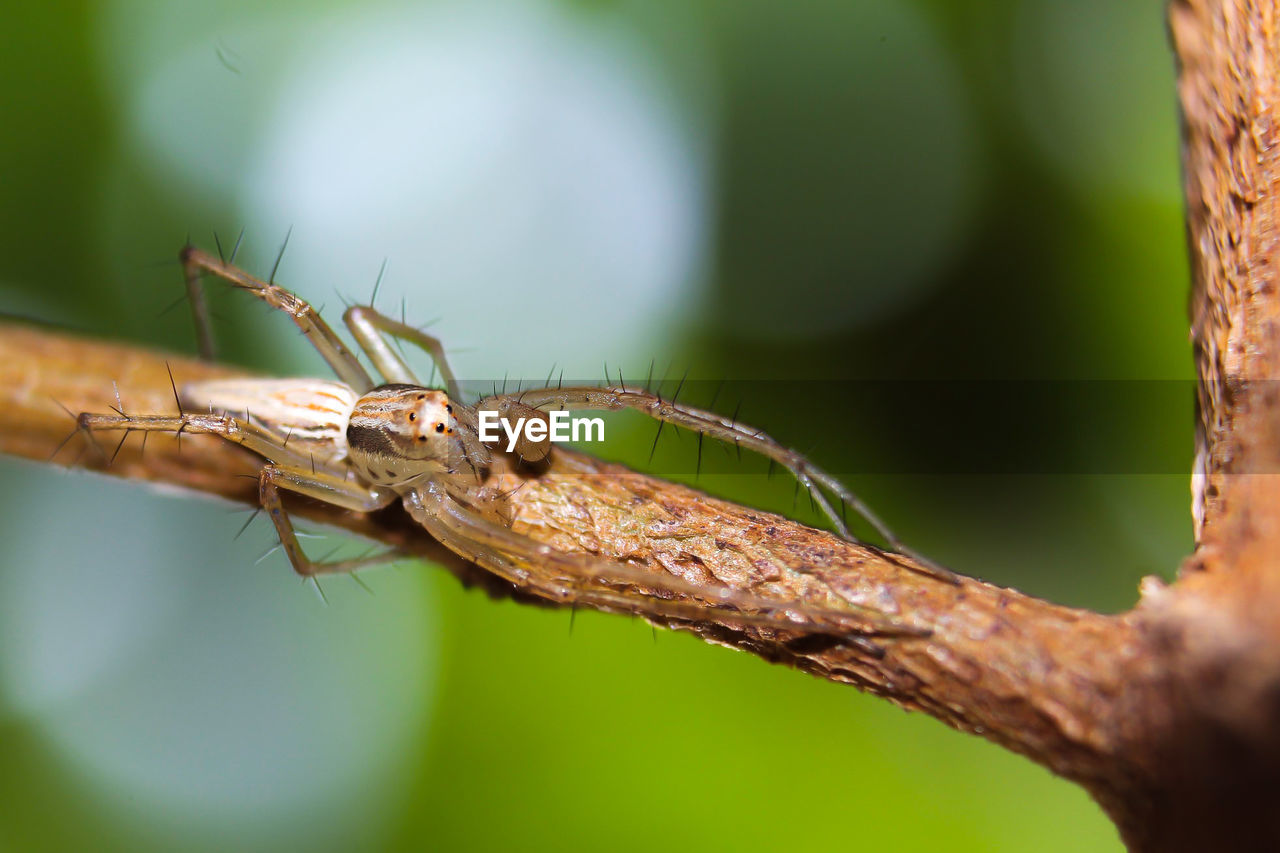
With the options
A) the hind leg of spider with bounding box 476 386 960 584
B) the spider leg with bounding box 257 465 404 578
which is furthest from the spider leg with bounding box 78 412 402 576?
the hind leg of spider with bounding box 476 386 960 584

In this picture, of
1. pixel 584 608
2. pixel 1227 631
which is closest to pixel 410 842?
pixel 584 608

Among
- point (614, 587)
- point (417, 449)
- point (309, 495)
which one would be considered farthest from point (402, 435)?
point (614, 587)

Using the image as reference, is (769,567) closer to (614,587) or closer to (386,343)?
(614,587)

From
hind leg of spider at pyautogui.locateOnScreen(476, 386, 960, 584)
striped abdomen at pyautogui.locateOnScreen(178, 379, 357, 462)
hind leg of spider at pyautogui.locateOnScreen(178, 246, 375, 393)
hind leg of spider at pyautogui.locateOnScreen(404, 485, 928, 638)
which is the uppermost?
hind leg of spider at pyautogui.locateOnScreen(178, 246, 375, 393)

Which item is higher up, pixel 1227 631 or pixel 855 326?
pixel 855 326

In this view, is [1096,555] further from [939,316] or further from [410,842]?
[410,842]

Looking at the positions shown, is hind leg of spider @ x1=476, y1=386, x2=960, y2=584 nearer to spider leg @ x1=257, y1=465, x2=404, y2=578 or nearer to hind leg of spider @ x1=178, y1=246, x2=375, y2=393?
spider leg @ x1=257, y1=465, x2=404, y2=578

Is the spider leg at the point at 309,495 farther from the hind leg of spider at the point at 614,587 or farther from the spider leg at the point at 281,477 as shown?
the hind leg of spider at the point at 614,587

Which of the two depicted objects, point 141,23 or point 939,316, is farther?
point 141,23
